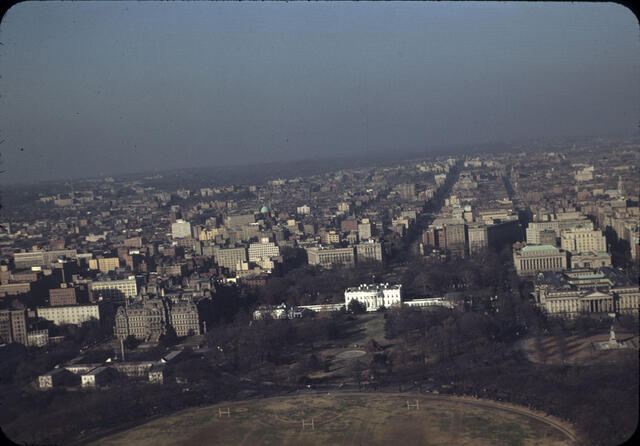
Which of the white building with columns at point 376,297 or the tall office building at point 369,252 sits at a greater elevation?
the tall office building at point 369,252

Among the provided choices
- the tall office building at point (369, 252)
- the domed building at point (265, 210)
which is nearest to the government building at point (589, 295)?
the tall office building at point (369, 252)

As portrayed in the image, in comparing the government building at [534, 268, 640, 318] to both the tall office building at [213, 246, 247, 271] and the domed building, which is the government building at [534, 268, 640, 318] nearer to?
the tall office building at [213, 246, 247, 271]

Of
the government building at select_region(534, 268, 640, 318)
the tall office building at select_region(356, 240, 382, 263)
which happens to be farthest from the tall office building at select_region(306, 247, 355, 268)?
the government building at select_region(534, 268, 640, 318)

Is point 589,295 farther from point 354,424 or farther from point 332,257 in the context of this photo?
point 332,257

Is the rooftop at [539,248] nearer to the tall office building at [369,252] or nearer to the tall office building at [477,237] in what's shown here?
the tall office building at [477,237]

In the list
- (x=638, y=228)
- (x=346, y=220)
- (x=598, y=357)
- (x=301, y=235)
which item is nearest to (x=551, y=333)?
(x=598, y=357)

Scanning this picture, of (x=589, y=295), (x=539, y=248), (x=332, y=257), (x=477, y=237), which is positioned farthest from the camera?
(x=477, y=237)

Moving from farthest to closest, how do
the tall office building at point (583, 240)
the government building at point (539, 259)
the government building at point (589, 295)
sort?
the tall office building at point (583, 240) → the government building at point (539, 259) → the government building at point (589, 295)

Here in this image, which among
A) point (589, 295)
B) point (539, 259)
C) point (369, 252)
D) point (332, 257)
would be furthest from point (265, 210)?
point (589, 295)
